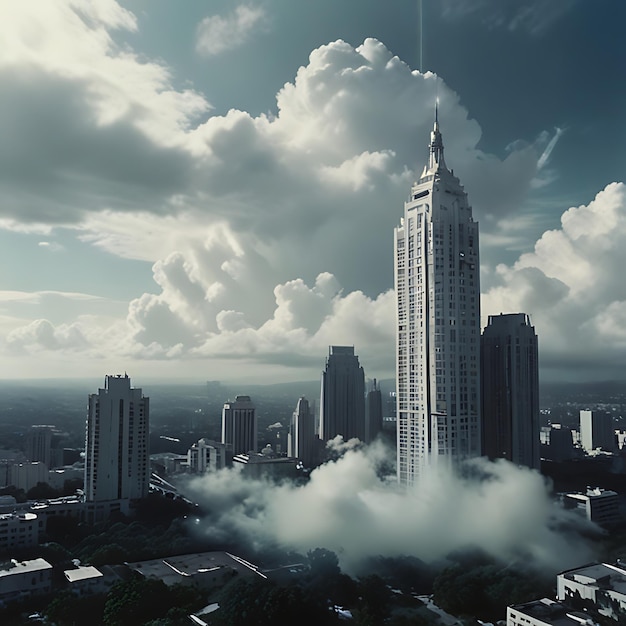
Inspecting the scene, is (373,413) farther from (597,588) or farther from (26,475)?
(597,588)

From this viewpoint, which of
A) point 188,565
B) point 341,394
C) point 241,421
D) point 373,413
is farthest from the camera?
point 241,421

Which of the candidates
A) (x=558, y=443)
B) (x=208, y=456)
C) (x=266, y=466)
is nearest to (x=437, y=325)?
(x=266, y=466)

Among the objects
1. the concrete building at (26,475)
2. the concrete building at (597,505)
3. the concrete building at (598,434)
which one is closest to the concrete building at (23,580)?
the concrete building at (26,475)

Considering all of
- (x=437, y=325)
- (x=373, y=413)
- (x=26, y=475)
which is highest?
(x=437, y=325)

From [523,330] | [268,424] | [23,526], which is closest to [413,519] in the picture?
[523,330]

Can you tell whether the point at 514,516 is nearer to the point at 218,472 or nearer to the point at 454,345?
the point at 454,345

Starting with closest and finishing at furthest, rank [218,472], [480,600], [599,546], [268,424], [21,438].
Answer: [480,600], [599,546], [218,472], [21,438], [268,424]
